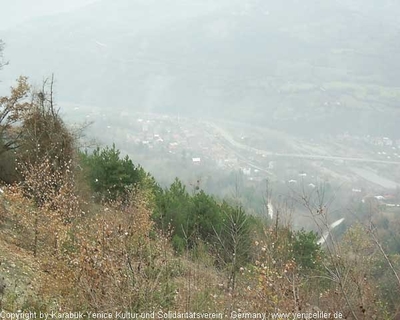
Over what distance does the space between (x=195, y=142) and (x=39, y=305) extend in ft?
357

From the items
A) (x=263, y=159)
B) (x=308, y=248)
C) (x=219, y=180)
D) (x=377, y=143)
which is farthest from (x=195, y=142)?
(x=308, y=248)

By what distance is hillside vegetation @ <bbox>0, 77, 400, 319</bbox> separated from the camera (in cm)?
679

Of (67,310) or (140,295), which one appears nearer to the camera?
(140,295)

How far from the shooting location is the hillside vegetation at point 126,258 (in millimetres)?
6789

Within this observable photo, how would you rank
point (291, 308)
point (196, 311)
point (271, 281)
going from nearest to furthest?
point (271, 281), point (291, 308), point (196, 311)

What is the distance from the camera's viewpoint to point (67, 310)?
8.15 metres

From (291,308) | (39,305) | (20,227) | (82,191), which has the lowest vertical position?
(82,191)

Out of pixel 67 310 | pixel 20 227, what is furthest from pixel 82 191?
pixel 67 310

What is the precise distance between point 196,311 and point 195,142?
360ft

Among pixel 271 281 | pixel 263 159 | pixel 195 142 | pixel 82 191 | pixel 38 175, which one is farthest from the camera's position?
pixel 195 142

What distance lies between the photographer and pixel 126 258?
6.81 metres

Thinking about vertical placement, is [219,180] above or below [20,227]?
below

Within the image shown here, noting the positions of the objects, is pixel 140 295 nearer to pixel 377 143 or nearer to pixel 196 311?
pixel 196 311

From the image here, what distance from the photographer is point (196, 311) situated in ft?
24.9
